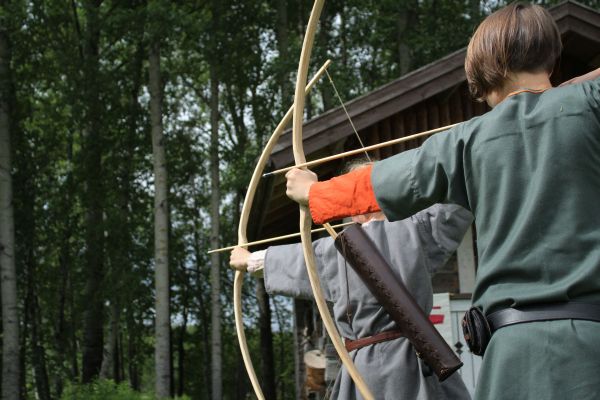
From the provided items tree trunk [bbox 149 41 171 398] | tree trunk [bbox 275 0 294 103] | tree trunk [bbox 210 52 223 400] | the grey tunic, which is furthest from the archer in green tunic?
tree trunk [bbox 210 52 223 400]

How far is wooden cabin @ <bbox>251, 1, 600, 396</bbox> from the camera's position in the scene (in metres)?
5.96

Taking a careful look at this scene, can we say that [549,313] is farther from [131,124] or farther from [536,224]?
[131,124]

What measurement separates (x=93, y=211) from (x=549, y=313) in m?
14.1

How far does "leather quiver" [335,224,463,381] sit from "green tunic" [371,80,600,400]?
898 mm

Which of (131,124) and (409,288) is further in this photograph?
(131,124)

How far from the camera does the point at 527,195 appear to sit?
1691 millimetres

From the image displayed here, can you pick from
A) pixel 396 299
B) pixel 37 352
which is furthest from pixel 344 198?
pixel 37 352

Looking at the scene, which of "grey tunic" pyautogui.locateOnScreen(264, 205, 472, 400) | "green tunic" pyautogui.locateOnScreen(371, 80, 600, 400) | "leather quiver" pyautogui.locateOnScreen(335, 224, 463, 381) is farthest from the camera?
"grey tunic" pyautogui.locateOnScreen(264, 205, 472, 400)

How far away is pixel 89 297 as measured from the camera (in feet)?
46.8

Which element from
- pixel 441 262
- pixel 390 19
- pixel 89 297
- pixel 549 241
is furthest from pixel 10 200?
pixel 549 241

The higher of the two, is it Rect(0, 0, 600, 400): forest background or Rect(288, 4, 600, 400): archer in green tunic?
Rect(0, 0, 600, 400): forest background

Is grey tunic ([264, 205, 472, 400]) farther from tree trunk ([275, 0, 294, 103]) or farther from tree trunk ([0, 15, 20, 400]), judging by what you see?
tree trunk ([275, 0, 294, 103])

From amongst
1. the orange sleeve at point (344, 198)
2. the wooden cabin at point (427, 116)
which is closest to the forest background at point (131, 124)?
the wooden cabin at point (427, 116)

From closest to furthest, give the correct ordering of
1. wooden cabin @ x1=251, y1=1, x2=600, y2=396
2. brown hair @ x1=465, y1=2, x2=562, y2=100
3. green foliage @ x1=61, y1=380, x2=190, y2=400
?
brown hair @ x1=465, y1=2, x2=562, y2=100 < wooden cabin @ x1=251, y1=1, x2=600, y2=396 < green foliage @ x1=61, y1=380, x2=190, y2=400
